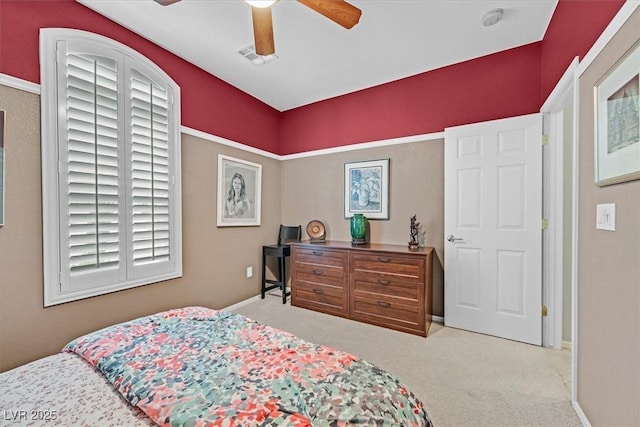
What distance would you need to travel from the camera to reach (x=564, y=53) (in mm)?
1942

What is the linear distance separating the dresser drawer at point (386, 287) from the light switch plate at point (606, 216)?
148cm

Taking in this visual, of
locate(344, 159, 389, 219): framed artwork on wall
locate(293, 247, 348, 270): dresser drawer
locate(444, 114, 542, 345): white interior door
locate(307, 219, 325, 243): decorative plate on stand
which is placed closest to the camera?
locate(444, 114, 542, 345): white interior door

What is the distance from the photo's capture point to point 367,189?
347 centimetres

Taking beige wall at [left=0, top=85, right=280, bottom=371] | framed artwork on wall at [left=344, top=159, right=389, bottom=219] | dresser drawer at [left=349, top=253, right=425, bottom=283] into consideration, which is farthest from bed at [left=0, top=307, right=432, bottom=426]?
framed artwork on wall at [left=344, top=159, right=389, bottom=219]

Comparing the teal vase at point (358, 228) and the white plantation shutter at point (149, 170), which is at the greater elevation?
the white plantation shutter at point (149, 170)

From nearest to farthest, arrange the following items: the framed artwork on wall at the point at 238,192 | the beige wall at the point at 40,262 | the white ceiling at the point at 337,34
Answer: the beige wall at the point at 40,262 < the white ceiling at the point at 337,34 < the framed artwork on wall at the point at 238,192

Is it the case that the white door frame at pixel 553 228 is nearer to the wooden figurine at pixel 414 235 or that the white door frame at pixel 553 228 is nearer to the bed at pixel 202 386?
the wooden figurine at pixel 414 235

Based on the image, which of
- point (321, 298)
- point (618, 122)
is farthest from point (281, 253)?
point (618, 122)

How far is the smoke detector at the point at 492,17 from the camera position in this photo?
7.17 feet

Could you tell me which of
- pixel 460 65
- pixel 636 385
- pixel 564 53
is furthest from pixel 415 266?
pixel 460 65

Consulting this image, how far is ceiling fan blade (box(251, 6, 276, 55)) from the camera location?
5.17ft

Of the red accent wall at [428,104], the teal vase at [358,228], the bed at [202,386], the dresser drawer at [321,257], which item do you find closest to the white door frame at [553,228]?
Answer: the red accent wall at [428,104]

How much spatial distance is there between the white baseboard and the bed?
4.24 ft

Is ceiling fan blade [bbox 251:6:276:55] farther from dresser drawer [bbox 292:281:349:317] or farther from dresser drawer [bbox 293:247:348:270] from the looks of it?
dresser drawer [bbox 292:281:349:317]
